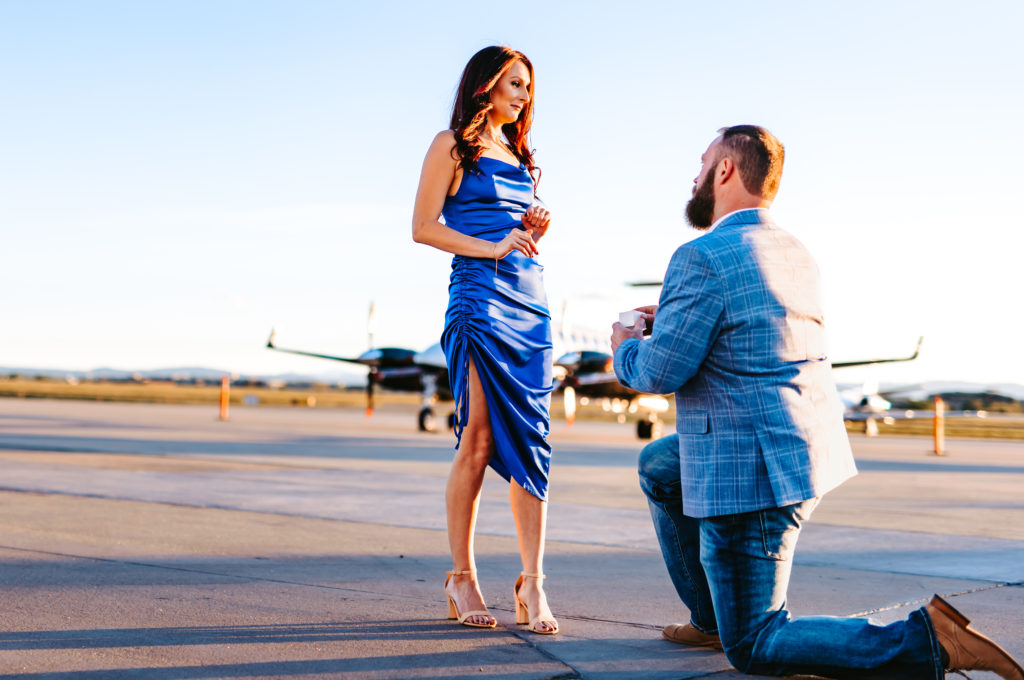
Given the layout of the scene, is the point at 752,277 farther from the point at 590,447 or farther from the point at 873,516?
the point at 590,447

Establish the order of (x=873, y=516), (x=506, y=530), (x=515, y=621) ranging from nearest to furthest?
(x=515, y=621)
(x=506, y=530)
(x=873, y=516)

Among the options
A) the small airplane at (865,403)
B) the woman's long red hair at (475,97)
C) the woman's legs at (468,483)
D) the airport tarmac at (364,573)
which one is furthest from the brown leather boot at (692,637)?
the small airplane at (865,403)

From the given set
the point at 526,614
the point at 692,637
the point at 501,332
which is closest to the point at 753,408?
the point at 692,637

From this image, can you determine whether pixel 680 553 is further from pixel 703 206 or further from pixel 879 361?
pixel 879 361

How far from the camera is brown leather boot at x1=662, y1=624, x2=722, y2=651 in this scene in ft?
9.98

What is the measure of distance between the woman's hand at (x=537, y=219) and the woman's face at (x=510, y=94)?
0.40 metres

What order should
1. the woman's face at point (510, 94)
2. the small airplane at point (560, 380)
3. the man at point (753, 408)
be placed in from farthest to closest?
the small airplane at point (560, 380)
the woman's face at point (510, 94)
the man at point (753, 408)

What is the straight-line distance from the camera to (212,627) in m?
3.08

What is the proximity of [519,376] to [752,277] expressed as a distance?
1.08 metres

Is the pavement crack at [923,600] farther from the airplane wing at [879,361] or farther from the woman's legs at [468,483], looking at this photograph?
the airplane wing at [879,361]

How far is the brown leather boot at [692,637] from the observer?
3.04 metres

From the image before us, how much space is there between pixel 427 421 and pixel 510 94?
62.0ft

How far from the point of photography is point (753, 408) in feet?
8.40

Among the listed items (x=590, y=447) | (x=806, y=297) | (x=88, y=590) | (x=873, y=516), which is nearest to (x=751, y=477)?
(x=806, y=297)
